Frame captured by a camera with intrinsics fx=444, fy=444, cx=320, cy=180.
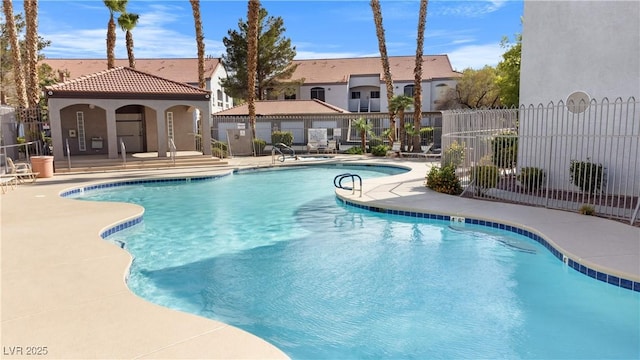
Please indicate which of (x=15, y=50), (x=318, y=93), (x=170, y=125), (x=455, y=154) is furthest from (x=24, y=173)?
(x=318, y=93)

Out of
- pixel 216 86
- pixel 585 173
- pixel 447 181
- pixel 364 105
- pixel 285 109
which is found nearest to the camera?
pixel 585 173

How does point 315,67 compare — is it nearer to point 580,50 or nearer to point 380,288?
point 580,50

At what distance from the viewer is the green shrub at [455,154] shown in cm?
1264

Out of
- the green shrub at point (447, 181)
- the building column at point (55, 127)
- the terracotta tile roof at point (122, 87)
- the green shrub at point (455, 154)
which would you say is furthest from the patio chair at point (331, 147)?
the green shrub at point (447, 181)

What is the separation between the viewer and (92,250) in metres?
6.90

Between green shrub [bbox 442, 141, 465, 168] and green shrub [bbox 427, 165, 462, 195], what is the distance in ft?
0.86

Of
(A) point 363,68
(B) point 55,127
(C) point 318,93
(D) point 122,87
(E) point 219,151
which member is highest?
(A) point 363,68

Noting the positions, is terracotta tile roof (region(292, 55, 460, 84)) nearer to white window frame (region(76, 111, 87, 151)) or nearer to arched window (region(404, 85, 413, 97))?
arched window (region(404, 85, 413, 97))

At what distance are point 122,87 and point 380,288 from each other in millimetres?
17771

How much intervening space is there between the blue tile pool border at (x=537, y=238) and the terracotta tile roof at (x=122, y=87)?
39.8ft

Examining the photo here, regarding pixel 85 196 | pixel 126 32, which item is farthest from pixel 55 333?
pixel 126 32

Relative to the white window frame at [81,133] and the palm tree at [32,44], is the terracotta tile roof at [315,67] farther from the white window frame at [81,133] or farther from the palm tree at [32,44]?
the white window frame at [81,133]

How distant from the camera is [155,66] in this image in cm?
4094

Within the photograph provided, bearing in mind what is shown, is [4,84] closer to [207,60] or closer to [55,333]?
[207,60]
